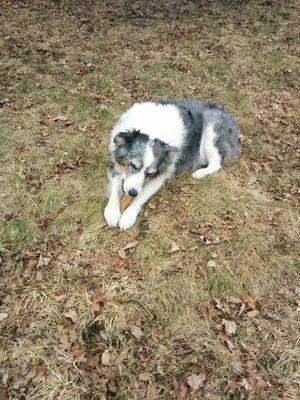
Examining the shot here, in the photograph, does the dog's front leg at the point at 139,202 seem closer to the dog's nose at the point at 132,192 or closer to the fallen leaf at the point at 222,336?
the dog's nose at the point at 132,192

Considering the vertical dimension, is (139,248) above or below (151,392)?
above

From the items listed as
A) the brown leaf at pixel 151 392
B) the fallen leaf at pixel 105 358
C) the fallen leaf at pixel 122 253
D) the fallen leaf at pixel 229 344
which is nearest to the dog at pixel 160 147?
the fallen leaf at pixel 122 253

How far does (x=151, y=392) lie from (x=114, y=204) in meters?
2.54

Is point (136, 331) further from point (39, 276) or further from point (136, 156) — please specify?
point (136, 156)

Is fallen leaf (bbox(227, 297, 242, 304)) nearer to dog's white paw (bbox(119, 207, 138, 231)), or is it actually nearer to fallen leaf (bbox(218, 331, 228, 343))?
fallen leaf (bbox(218, 331, 228, 343))

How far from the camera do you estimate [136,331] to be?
4617 millimetres

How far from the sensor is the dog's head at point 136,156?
545cm

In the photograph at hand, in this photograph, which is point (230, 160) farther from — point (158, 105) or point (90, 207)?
point (90, 207)

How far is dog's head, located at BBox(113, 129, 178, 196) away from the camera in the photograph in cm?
545

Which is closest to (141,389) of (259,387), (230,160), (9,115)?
(259,387)

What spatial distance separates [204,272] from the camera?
5.24 metres

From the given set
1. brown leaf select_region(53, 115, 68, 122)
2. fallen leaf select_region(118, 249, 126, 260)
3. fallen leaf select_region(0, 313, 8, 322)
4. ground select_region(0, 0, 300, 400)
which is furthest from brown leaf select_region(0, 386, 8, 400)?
brown leaf select_region(53, 115, 68, 122)

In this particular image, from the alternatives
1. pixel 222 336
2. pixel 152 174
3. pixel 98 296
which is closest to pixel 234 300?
pixel 222 336

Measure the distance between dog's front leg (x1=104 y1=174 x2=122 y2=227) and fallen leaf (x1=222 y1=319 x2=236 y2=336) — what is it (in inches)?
76.5
